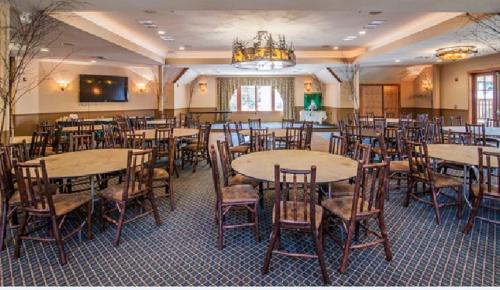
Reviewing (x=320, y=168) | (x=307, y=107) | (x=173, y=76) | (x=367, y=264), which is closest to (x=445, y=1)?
(x=320, y=168)

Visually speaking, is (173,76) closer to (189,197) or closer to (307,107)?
(307,107)

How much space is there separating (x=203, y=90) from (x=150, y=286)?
14374mm

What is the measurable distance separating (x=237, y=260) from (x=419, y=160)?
8.72 feet

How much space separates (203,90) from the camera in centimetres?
1623

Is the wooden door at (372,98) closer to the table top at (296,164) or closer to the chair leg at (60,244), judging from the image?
the table top at (296,164)

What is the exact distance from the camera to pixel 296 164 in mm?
3391

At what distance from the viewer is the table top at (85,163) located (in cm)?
315

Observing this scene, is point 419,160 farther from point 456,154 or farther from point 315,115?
point 315,115

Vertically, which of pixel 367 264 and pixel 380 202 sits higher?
pixel 380 202

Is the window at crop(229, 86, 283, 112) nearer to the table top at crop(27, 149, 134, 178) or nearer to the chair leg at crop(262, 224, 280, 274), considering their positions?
the table top at crop(27, 149, 134, 178)

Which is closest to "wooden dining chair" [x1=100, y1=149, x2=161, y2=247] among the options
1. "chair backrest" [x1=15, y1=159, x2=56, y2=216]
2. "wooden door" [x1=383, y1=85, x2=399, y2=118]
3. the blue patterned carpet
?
the blue patterned carpet

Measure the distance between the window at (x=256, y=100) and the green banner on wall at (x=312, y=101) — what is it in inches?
52.4

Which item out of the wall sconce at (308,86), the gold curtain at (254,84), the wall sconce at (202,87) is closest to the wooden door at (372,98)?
the wall sconce at (308,86)

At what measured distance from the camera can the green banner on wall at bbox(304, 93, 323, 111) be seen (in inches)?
629
